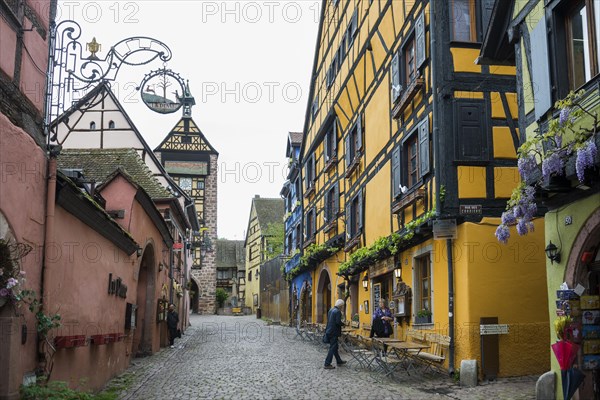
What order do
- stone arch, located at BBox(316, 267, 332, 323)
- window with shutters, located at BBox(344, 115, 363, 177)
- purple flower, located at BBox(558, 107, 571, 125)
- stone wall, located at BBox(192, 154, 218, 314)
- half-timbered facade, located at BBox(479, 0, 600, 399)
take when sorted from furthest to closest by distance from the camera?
stone wall, located at BBox(192, 154, 218, 314), stone arch, located at BBox(316, 267, 332, 323), window with shutters, located at BBox(344, 115, 363, 177), half-timbered facade, located at BBox(479, 0, 600, 399), purple flower, located at BBox(558, 107, 571, 125)

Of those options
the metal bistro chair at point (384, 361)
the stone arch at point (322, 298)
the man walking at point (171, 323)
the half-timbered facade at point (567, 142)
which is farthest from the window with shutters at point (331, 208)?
the half-timbered facade at point (567, 142)

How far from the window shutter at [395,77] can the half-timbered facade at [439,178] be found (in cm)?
5

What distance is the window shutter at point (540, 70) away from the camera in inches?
347

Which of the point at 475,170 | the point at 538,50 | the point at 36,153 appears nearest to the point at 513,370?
the point at 475,170

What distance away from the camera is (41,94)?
27.1 feet

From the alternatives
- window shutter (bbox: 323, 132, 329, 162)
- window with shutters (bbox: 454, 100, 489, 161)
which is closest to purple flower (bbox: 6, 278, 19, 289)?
window with shutters (bbox: 454, 100, 489, 161)

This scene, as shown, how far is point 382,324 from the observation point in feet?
48.8

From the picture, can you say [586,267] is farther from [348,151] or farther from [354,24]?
[354,24]

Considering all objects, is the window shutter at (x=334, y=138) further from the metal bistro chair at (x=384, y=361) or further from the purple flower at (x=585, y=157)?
the purple flower at (x=585, y=157)

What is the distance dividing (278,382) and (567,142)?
21.0 feet

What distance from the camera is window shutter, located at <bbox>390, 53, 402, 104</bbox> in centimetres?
1493

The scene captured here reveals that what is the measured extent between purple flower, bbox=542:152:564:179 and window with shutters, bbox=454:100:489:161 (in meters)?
4.28

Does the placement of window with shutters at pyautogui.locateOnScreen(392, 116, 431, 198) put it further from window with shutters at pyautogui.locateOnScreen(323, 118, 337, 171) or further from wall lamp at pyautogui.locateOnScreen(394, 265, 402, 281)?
window with shutters at pyautogui.locateOnScreen(323, 118, 337, 171)

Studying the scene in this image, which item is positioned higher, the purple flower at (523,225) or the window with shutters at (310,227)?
the window with shutters at (310,227)
